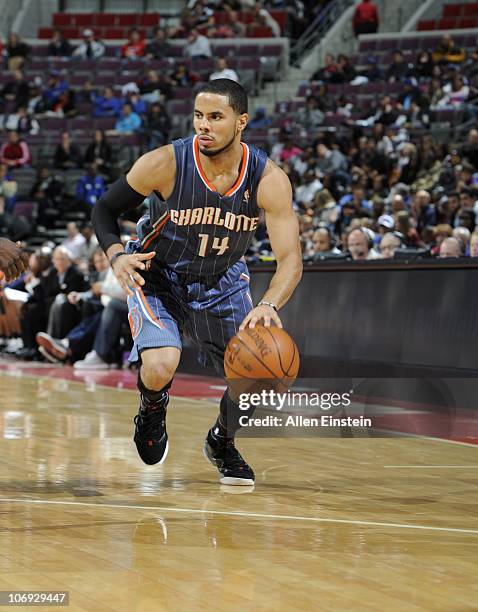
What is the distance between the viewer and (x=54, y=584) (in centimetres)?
366

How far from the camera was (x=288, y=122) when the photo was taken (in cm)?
2019

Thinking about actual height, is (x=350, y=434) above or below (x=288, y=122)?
below

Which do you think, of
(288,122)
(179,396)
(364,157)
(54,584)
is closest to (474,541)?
(54,584)

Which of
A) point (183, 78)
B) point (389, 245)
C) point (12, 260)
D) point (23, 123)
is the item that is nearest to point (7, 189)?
point (23, 123)

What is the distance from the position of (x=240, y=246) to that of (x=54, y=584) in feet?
7.37

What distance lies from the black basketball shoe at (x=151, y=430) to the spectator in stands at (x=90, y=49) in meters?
19.5

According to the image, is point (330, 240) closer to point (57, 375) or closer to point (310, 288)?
point (310, 288)

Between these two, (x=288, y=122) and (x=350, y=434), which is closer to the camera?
(x=350, y=434)

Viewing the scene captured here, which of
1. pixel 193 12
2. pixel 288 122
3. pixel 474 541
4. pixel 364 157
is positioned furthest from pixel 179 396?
pixel 193 12

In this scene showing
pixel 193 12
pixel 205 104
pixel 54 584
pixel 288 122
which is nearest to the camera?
pixel 54 584

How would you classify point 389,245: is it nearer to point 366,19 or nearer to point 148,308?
point 148,308

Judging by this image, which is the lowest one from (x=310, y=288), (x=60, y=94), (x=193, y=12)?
(x=310, y=288)

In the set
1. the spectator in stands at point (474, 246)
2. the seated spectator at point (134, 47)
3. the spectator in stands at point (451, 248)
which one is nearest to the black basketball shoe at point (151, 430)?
the spectator in stands at point (474, 246)

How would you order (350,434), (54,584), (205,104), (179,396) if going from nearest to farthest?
1. (54,584)
2. (205,104)
3. (350,434)
4. (179,396)
